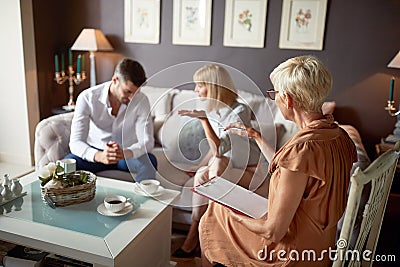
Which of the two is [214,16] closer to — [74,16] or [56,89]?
[74,16]

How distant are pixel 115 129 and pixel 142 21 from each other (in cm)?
146

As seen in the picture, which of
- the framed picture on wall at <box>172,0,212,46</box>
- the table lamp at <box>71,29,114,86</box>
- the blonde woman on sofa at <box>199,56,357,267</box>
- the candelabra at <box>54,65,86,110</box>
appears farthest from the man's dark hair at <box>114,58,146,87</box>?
the candelabra at <box>54,65,86,110</box>

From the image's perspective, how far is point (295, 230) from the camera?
1227 millimetres

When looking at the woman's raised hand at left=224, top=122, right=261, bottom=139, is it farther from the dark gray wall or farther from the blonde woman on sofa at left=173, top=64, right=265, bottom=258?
the dark gray wall

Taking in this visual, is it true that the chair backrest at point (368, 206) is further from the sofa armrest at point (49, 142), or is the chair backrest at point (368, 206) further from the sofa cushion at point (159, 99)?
the sofa armrest at point (49, 142)

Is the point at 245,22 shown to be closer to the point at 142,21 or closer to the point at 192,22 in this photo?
the point at 192,22

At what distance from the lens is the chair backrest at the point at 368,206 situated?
0.97 m

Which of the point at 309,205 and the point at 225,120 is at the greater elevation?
the point at 225,120

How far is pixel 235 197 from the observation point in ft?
4.77

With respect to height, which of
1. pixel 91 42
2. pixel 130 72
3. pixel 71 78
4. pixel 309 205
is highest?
pixel 91 42

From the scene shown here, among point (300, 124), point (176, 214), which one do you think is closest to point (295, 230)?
point (300, 124)

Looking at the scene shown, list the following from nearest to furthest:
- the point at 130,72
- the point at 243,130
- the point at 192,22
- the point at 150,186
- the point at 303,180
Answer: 1. the point at 303,180
2. the point at 243,130
3. the point at 150,186
4. the point at 130,72
5. the point at 192,22

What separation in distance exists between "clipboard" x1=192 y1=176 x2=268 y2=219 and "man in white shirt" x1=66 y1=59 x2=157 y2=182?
71 cm

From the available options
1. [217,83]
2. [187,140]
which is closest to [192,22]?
[217,83]
